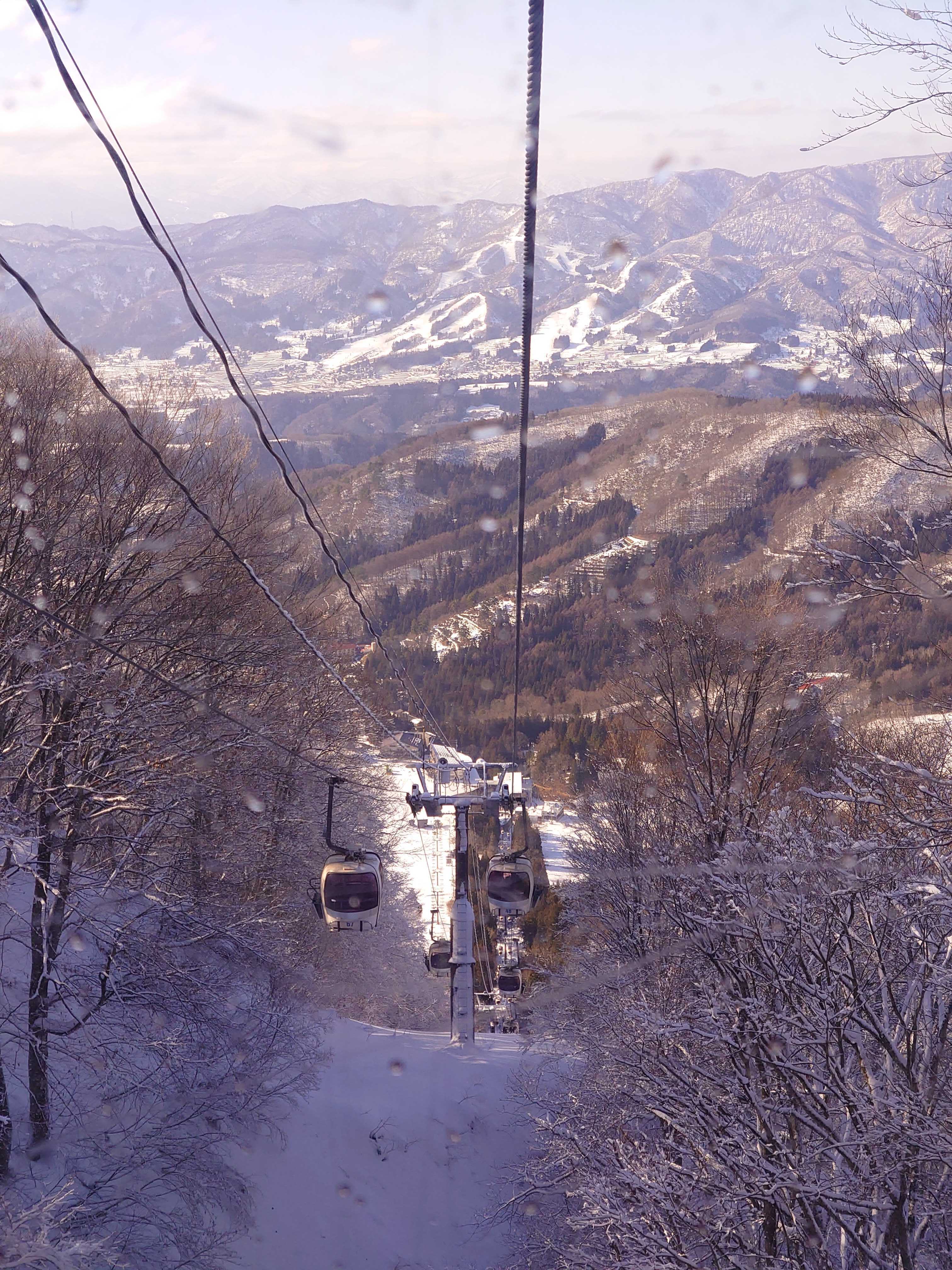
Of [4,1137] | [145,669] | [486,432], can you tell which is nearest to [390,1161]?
[4,1137]

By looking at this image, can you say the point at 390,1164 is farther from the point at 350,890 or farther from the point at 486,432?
the point at 486,432

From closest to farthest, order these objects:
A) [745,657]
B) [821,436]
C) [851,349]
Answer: [851,349], [821,436], [745,657]

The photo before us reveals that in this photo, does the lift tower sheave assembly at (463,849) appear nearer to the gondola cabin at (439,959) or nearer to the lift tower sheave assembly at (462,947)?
the lift tower sheave assembly at (462,947)

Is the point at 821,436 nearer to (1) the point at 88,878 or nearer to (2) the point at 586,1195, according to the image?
(2) the point at 586,1195

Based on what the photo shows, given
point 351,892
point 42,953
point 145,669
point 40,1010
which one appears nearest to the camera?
point 145,669

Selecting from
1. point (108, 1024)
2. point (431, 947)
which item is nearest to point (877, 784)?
point (108, 1024)

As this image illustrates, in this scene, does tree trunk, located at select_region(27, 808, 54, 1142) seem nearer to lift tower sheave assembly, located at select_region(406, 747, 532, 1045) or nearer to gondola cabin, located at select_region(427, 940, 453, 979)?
lift tower sheave assembly, located at select_region(406, 747, 532, 1045)
